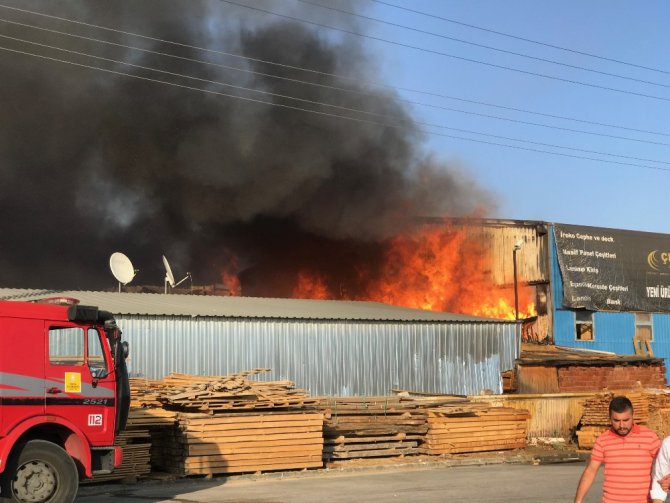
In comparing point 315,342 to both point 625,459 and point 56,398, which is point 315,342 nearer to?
point 56,398

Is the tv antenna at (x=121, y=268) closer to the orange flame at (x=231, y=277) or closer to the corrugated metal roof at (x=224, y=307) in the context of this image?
the corrugated metal roof at (x=224, y=307)

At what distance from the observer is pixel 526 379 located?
31.3m

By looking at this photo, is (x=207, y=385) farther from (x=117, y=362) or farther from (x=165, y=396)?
(x=117, y=362)

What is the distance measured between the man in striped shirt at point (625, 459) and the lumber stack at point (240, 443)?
1201cm

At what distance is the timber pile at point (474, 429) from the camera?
22.1 metres

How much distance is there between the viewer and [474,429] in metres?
22.7

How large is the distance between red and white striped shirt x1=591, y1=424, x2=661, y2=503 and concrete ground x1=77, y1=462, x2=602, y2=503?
7.69 m

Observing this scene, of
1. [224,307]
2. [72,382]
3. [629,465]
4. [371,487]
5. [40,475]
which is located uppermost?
[224,307]

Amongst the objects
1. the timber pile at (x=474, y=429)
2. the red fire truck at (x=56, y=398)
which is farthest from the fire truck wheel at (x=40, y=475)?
the timber pile at (x=474, y=429)

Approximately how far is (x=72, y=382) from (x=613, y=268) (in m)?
34.5

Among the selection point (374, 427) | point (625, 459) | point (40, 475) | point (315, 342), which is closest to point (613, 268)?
point (315, 342)

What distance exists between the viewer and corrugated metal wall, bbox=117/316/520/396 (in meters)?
24.0

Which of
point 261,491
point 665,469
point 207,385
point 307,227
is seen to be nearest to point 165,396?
point 207,385

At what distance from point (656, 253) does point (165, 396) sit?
32.7m
